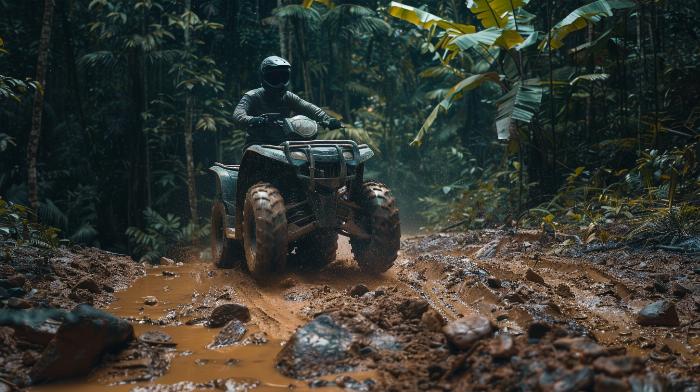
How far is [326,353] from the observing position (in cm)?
301

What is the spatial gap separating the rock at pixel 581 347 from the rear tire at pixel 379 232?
10.5 feet

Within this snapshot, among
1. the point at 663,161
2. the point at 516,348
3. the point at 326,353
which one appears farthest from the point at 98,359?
the point at 663,161

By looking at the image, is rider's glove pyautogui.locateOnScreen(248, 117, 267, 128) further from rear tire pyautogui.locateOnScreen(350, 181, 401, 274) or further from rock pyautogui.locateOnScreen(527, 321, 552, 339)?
rock pyautogui.locateOnScreen(527, 321, 552, 339)

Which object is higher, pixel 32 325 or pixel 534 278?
pixel 32 325

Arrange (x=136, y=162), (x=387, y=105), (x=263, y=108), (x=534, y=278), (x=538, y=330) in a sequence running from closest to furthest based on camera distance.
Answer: (x=538, y=330) < (x=534, y=278) < (x=263, y=108) < (x=136, y=162) < (x=387, y=105)

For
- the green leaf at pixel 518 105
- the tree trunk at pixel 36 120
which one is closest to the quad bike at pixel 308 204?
the green leaf at pixel 518 105

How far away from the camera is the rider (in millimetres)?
6555

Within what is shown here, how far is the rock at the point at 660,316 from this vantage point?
3674mm

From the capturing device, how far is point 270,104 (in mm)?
6875

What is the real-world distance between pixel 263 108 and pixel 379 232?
2154 mm

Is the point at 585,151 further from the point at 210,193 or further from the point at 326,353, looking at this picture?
the point at 210,193

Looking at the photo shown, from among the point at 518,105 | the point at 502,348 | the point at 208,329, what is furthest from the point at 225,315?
the point at 518,105

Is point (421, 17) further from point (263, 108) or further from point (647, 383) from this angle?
point (647, 383)

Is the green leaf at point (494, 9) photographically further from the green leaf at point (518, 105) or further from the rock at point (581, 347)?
the rock at point (581, 347)
